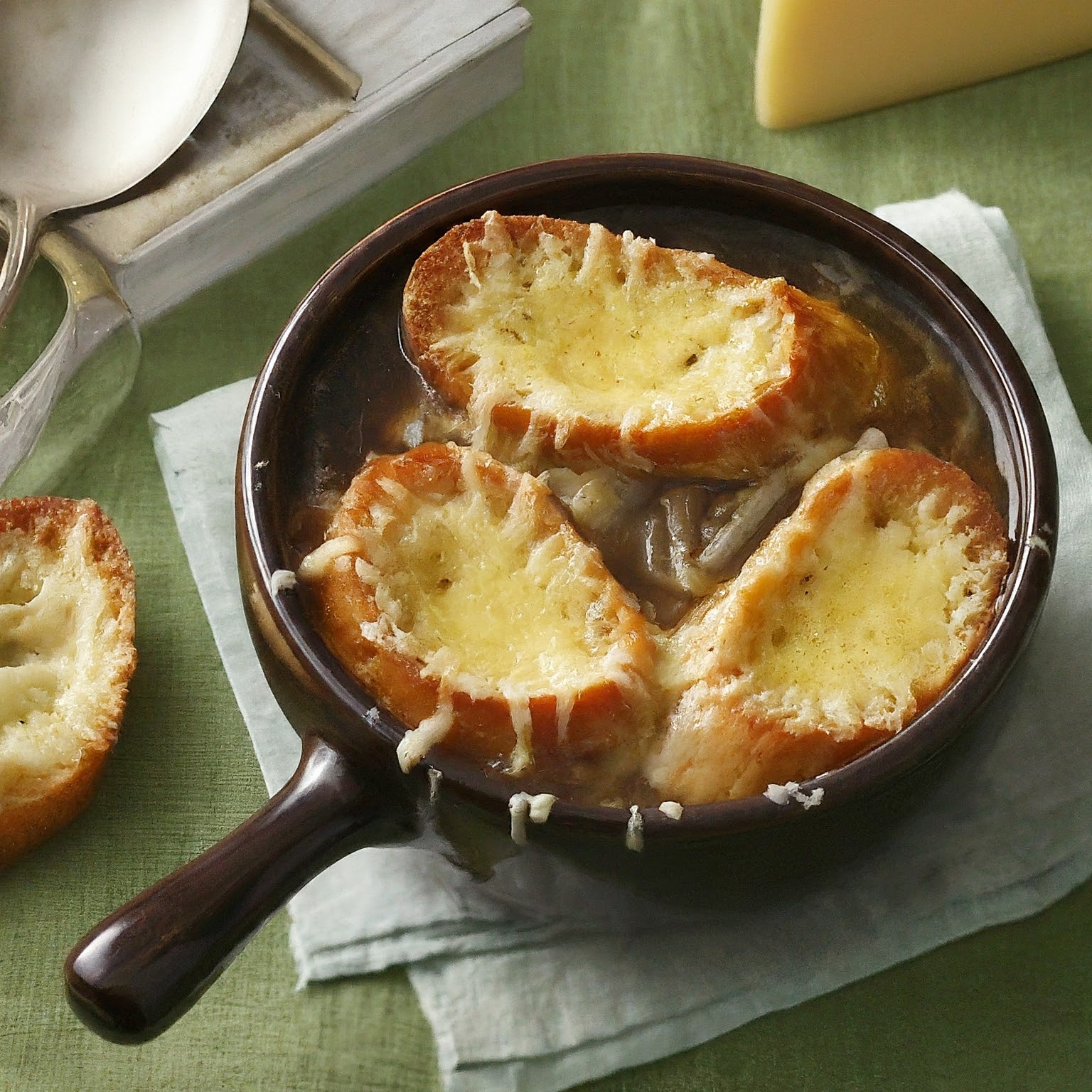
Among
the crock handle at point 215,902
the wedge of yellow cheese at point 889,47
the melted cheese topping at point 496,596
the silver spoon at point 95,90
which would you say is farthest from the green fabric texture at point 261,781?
the melted cheese topping at point 496,596

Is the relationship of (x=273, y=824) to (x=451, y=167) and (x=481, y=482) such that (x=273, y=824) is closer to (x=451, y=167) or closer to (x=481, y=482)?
(x=481, y=482)

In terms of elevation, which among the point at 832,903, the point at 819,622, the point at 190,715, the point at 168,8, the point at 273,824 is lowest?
the point at 832,903

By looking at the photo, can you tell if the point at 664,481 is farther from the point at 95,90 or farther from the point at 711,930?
the point at 95,90

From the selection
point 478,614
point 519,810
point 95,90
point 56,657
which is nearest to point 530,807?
point 519,810

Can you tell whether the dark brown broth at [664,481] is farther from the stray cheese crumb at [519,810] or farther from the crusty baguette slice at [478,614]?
the stray cheese crumb at [519,810]

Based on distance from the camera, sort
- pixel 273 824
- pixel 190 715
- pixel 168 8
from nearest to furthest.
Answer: pixel 273 824
pixel 190 715
pixel 168 8

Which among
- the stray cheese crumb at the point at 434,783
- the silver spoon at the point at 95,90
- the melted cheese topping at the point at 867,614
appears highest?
the silver spoon at the point at 95,90

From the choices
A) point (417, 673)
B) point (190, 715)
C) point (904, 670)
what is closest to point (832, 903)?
point (904, 670)
